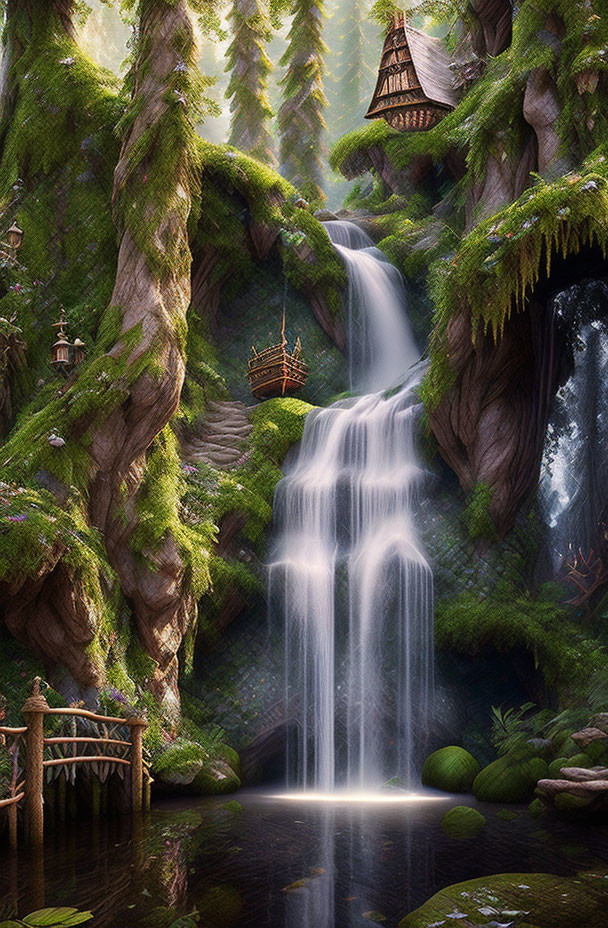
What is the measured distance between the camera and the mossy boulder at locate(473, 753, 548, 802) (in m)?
9.41

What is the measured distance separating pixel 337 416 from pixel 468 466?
2990 mm

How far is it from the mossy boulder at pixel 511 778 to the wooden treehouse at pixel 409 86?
1845cm

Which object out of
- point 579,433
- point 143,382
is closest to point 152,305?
point 143,382

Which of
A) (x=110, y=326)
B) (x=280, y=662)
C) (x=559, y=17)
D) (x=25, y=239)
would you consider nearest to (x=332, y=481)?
(x=280, y=662)

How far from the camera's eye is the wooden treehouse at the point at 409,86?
71.6 feet

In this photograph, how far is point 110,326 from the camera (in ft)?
39.7

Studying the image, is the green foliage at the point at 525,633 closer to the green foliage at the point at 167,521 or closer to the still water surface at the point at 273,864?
the still water surface at the point at 273,864

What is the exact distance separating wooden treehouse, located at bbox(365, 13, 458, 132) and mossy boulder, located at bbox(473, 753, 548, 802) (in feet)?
60.5

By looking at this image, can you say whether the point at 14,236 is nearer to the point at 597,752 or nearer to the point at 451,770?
the point at 451,770

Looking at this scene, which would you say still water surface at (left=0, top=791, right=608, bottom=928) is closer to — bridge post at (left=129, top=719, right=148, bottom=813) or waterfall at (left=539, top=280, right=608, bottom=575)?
bridge post at (left=129, top=719, right=148, bottom=813)

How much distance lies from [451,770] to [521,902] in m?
5.79

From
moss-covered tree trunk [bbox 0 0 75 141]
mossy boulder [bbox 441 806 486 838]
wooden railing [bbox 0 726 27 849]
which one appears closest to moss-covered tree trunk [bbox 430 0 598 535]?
mossy boulder [bbox 441 806 486 838]

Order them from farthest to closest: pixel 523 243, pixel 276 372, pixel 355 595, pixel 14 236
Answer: pixel 276 372 → pixel 14 236 → pixel 355 595 → pixel 523 243

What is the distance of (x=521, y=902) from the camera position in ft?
16.3
